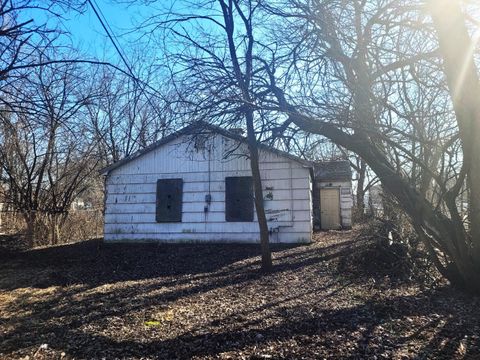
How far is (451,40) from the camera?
5.57 meters

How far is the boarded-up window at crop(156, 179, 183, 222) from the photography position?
13.9 metres

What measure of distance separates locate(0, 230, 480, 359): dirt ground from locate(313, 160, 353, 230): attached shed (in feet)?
35.5

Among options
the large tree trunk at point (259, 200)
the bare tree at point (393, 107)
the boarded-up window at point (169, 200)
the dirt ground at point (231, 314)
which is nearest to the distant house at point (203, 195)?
the boarded-up window at point (169, 200)

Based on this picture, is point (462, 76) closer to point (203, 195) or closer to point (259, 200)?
point (259, 200)

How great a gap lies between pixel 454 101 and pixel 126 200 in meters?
11.3

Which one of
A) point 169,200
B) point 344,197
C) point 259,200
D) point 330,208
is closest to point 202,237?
point 169,200

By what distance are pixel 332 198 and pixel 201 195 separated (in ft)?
31.1

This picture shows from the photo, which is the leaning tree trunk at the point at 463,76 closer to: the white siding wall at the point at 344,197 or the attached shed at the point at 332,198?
the attached shed at the point at 332,198

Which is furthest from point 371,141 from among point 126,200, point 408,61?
point 126,200

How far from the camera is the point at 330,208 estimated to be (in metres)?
20.9

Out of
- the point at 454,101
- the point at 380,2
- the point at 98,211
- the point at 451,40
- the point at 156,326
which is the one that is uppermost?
the point at 380,2

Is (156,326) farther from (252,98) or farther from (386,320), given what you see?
(252,98)

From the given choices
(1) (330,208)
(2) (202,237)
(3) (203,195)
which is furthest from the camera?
(1) (330,208)

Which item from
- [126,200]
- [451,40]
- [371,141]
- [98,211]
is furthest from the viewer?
[98,211]
